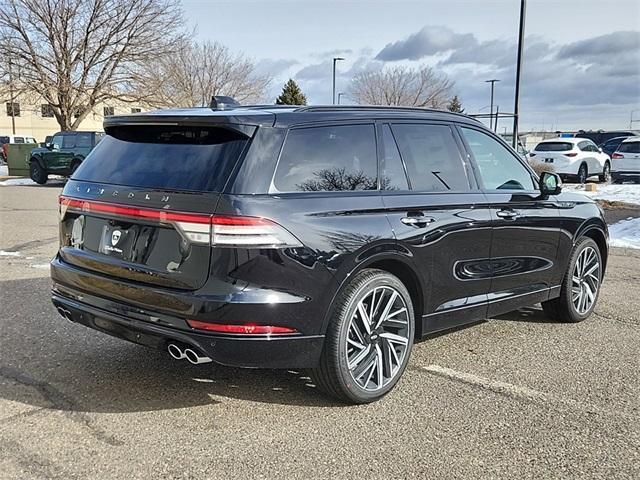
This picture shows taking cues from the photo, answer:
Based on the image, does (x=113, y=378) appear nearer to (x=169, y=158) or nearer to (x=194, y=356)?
(x=194, y=356)

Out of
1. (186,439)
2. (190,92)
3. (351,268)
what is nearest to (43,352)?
(186,439)

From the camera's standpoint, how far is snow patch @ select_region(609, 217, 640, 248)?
9.83m

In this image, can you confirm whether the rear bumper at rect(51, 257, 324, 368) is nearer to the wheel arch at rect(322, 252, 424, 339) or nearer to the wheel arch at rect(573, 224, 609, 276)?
the wheel arch at rect(322, 252, 424, 339)

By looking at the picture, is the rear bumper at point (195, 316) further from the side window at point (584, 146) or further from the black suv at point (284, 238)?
the side window at point (584, 146)

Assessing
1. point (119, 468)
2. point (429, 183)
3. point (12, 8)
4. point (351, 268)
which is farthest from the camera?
point (12, 8)

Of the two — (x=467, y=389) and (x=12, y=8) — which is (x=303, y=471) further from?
(x=12, y=8)

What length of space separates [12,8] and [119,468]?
2937 cm

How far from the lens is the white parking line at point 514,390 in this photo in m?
3.71

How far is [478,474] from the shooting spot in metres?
2.94

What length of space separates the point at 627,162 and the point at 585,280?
17127mm

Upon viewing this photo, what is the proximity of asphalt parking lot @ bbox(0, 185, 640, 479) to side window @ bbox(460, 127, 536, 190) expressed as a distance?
1.25m

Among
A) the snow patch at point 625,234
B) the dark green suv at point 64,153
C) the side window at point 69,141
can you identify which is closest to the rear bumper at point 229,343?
the snow patch at point 625,234

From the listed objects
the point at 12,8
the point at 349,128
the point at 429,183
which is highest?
the point at 12,8

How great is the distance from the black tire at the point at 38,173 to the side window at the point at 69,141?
1.38m
